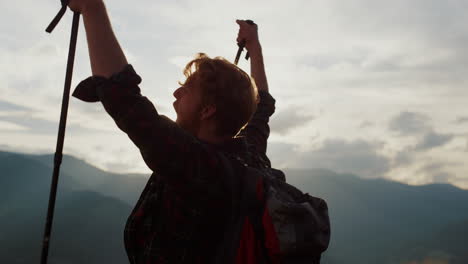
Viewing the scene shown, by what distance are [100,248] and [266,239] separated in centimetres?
19523

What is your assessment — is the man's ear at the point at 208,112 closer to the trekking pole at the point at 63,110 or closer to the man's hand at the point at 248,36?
the trekking pole at the point at 63,110

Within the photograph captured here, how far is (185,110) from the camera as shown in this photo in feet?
10.7

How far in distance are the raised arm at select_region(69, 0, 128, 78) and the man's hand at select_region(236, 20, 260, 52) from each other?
286 cm

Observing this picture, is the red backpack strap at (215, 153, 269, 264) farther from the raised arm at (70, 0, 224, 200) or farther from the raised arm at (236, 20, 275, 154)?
the raised arm at (236, 20, 275, 154)

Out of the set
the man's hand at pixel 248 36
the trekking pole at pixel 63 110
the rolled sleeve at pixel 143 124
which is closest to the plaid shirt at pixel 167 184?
the rolled sleeve at pixel 143 124

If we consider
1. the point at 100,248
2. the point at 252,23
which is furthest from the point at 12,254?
the point at 252,23

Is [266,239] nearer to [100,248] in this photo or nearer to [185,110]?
[185,110]

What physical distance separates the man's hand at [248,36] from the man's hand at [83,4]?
2821 millimetres

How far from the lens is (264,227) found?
2770mm

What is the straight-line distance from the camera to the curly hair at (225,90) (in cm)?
318

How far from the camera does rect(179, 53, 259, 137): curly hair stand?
3176mm

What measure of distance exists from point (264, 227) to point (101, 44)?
62.6 inches

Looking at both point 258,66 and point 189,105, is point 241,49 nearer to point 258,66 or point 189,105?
point 258,66

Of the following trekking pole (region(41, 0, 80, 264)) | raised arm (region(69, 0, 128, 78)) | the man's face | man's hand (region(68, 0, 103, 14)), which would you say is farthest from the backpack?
trekking pole (region(41, 0, 80, 264))
